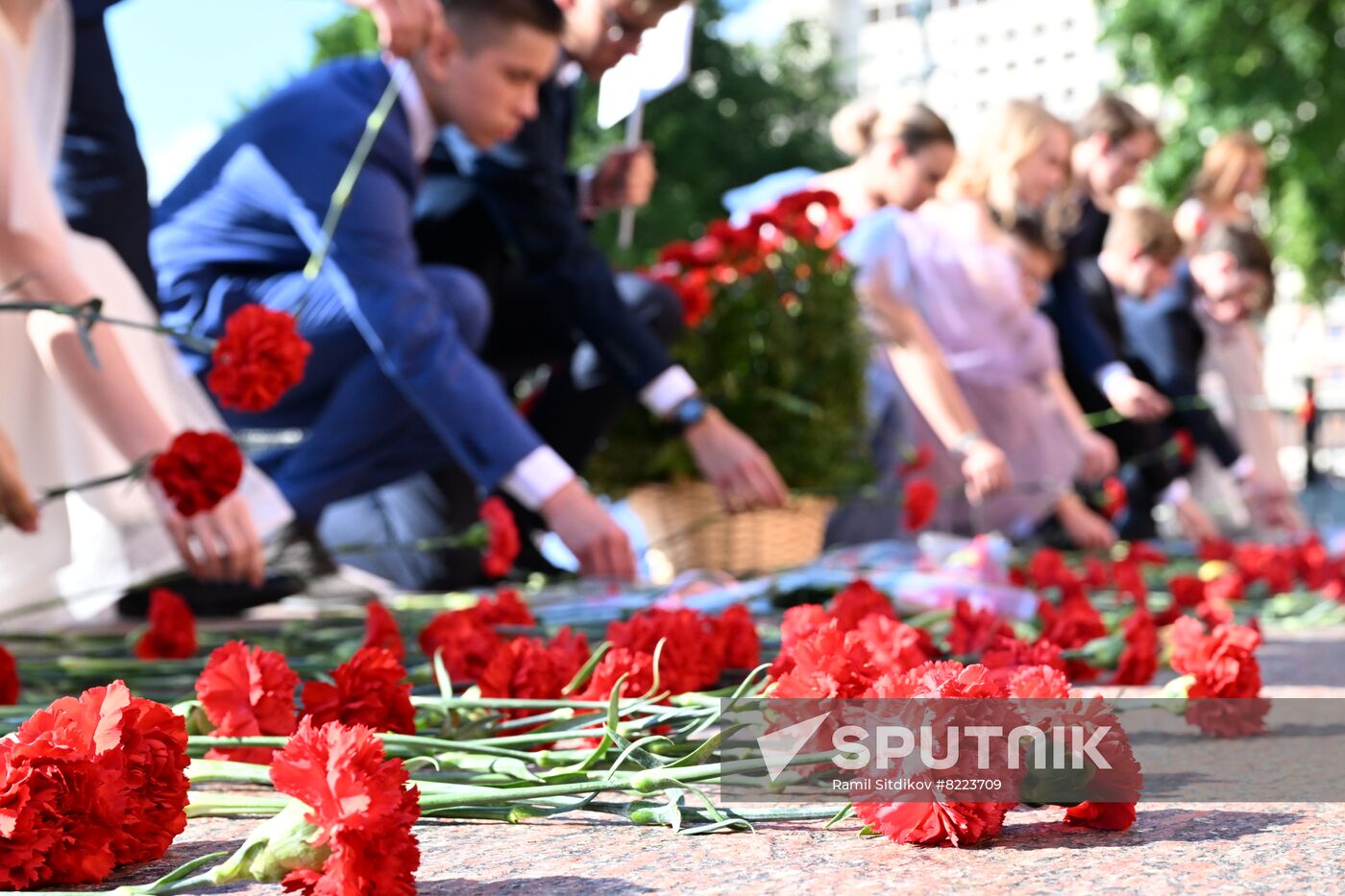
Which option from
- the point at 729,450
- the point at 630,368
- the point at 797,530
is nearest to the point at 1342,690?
the point at 729,450

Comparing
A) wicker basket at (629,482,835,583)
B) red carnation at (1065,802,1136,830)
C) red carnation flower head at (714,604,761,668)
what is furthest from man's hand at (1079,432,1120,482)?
red carnation at (1065,802,1136,830)

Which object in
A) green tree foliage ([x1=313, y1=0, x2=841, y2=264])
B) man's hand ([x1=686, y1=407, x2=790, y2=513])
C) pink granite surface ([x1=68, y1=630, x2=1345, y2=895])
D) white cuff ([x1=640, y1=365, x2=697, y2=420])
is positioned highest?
green tree foliage ([x1=313, y1=0, x2=841, y2=264])

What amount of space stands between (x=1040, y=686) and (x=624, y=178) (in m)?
2.99

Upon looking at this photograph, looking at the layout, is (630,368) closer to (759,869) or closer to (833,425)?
(833,425)

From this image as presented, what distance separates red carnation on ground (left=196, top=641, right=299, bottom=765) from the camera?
121 cm

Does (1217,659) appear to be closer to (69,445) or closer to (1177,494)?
(69,445)

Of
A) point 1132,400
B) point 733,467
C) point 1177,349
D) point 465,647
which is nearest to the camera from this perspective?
point 465,647

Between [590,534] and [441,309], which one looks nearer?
[590,534]

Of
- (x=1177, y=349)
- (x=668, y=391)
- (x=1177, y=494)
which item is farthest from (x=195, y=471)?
(x=1177, y=349)

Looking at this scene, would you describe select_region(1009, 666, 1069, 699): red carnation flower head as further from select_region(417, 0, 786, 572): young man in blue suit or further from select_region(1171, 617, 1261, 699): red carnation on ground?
select_region(417, 0, 786, 572): young man in blue suit

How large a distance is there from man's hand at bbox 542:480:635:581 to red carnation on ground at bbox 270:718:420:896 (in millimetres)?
1712

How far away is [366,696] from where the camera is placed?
1259mm

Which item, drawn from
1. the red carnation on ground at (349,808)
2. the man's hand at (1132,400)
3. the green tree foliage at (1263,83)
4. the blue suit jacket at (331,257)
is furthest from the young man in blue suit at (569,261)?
the green tree foliage at (1263,83)

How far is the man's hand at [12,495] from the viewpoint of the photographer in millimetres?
1683
